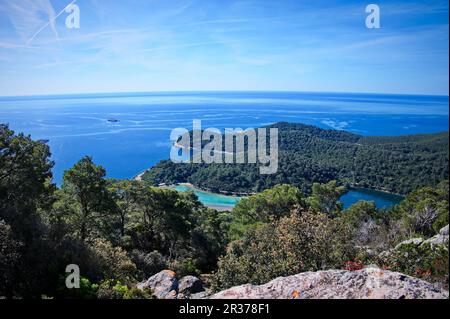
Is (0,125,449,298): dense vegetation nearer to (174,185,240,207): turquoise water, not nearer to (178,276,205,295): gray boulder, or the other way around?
(178,276,205,295): gray boulder

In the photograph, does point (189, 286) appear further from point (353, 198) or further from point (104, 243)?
point (353, 198)

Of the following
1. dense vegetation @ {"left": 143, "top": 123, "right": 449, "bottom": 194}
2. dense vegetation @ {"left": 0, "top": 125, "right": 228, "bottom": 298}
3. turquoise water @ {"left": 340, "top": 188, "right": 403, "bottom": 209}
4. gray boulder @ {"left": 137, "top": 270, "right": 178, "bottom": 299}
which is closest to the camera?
dense vegetation @ {"left": 0, "top": 125, "right": 228, "bottom": 298}

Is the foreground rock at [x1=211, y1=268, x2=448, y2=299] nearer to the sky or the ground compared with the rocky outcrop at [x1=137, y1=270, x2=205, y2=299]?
nearer to the sky

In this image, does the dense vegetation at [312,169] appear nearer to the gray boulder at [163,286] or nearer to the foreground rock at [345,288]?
the gray boulder at [163,286]

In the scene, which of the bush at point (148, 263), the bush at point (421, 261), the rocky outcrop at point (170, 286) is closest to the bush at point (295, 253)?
the bush at point (421, 261)

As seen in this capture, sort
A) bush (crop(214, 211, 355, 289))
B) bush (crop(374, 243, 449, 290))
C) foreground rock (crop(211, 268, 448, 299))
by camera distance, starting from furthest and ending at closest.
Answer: bush (crop(214, 211, 355, 289)) < bush (crop(374, 243, 449, 290)) < foreground rock (crop(211, 268, 448, 299))

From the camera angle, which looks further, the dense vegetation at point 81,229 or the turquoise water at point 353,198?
the turquoise water at point 353,198

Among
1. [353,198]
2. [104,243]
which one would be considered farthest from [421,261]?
[353,198]

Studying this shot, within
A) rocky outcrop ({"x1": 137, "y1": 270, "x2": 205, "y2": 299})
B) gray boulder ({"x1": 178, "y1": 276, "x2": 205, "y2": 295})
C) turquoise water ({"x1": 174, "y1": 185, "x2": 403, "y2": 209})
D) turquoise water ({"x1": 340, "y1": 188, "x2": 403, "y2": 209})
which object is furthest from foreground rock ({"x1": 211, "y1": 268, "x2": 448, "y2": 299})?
turquoise water ({"x1": 340, "y1": 188, "x2": 403, "y2": 209})
